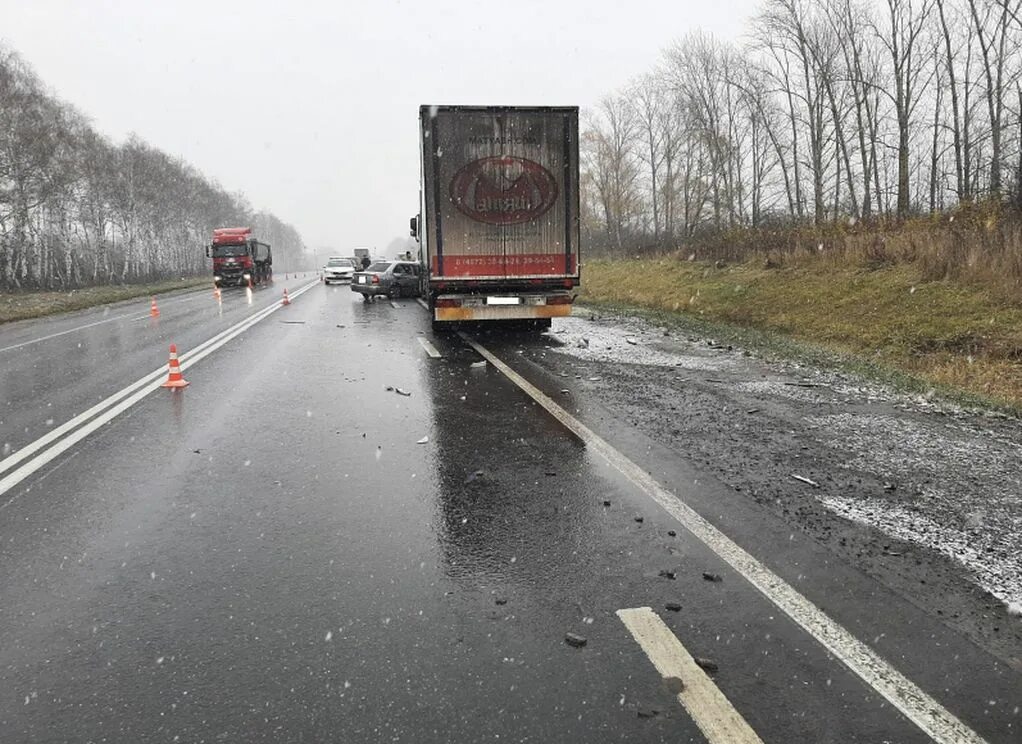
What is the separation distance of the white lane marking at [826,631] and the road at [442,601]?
0.04ft

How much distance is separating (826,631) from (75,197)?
55.3 metres

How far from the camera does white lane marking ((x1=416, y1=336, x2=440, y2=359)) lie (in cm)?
1107

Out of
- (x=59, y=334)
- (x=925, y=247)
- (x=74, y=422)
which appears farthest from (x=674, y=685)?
(x=59, y=334)

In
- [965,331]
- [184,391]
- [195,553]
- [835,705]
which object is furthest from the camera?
[965,331]

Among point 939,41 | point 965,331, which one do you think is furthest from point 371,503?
point 939,41

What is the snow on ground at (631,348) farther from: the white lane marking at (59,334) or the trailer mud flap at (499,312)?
the white lane marking at (59,334)

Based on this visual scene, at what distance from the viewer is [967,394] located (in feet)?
24.2

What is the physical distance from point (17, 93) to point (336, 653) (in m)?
45.0

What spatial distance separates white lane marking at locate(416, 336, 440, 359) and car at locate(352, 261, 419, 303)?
12.4 meters

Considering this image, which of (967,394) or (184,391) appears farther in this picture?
(184,391)

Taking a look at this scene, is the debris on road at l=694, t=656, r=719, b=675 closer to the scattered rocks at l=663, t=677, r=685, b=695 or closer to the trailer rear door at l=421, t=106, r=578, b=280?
the scattered rocks at l=663, t=677, r=685, b=695

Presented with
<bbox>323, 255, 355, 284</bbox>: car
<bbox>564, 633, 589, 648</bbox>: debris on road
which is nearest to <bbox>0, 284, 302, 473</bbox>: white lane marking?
<bbox>564, 633, 589, 648</bbox>: debris on road

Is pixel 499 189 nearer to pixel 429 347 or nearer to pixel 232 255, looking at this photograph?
pixel 429 347

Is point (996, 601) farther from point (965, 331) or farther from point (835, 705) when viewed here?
point (965, 331)
